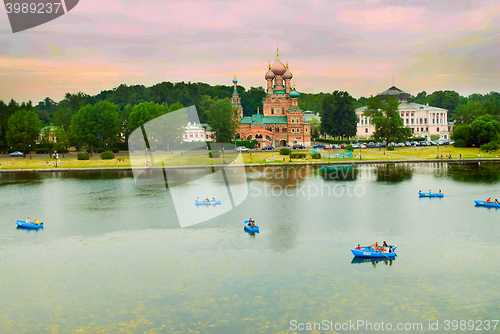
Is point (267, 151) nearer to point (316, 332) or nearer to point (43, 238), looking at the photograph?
point (43, 238)

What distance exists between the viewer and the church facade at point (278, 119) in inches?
4656

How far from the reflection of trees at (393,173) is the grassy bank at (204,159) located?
8.92m

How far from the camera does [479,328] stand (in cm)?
2197

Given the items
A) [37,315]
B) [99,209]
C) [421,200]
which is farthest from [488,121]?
[37,315]

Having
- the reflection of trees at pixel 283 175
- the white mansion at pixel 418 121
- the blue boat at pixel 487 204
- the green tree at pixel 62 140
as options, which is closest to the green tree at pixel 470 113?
the white mansion at pixel 418 121

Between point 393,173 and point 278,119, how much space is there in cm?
5516

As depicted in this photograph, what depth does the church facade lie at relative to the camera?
11825 cm

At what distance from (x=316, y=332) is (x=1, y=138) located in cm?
10214

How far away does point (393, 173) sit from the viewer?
73000 millimetres

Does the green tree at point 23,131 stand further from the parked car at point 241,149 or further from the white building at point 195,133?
the parked car at point 241,149

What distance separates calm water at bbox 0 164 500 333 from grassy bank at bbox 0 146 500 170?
34.1 metres

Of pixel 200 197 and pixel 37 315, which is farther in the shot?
pixel 200 197

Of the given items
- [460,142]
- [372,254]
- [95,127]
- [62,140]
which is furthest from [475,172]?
[62,140]

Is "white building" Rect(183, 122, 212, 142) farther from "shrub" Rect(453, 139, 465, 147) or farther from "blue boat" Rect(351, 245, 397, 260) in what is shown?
"blue boat" Rect(351, 245, 397, 260)
